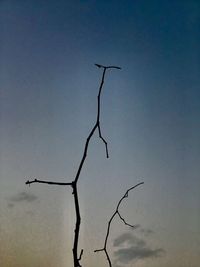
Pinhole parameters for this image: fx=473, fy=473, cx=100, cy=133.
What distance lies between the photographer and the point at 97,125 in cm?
93

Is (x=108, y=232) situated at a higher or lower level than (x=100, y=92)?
lower

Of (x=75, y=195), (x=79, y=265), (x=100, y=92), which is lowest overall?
(x=79, y=265)

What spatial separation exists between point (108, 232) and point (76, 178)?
0.13m

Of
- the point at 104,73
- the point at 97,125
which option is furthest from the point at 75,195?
the point at 104,73

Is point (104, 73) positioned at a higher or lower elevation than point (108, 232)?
higher

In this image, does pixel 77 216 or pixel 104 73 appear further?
pixel 104 73

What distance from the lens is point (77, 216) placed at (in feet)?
2.82

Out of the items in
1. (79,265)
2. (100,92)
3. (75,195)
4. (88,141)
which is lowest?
(79,265)

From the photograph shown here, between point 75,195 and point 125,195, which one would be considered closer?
point 75,195

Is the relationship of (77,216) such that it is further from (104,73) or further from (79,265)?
(104,73)

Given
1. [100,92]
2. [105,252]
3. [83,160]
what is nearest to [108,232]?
[105,252]

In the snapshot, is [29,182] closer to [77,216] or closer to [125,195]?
[77,216]

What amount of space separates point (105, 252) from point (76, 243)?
7 centimetres

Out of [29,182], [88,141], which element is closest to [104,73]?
[88,141]
